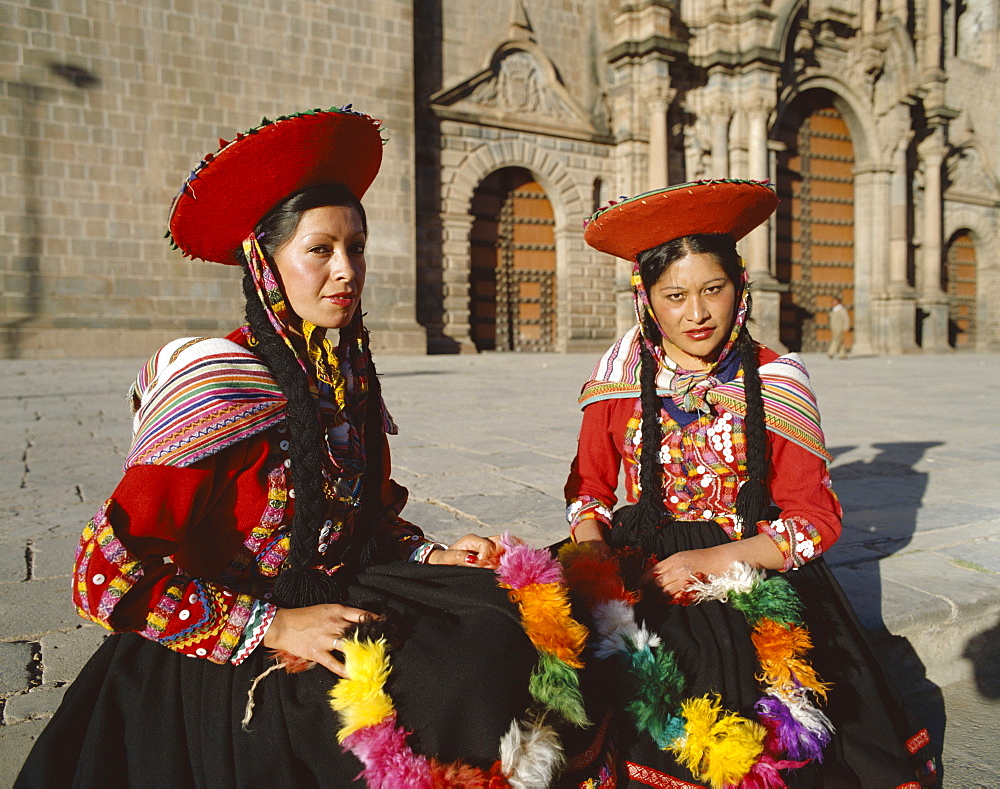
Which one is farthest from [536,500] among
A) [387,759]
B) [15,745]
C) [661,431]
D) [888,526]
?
[387,759]

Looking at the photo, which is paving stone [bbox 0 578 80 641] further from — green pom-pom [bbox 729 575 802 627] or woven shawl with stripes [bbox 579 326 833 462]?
green pom-pom [bbox 729 575 802 627]

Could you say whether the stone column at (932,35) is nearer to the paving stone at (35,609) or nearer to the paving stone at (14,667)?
the paving stone at (35,609)

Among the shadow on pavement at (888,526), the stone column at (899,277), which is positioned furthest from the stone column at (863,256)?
the shadow on pavement at (888,526)

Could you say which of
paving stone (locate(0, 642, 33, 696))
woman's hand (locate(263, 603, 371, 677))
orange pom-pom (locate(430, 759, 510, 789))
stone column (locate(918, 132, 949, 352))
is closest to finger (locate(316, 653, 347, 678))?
woman's hand (locate(263, 603, 371, 677))

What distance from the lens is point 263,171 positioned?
1.64 meters

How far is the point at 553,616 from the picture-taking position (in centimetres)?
158

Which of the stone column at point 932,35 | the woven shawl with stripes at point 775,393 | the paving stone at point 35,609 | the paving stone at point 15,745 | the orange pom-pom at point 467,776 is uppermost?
the stone column at point 932,35

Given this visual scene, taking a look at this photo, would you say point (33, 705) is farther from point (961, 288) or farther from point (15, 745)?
point (961, 288)

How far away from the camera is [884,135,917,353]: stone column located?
19.9 m

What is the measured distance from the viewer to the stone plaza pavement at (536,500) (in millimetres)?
2418

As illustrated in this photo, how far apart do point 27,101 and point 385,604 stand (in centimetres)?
1411

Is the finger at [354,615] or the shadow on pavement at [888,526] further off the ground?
the finger at [354,615]

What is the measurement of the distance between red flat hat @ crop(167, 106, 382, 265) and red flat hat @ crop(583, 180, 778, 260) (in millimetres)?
728

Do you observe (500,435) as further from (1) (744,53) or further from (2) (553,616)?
(1) (744,53)
